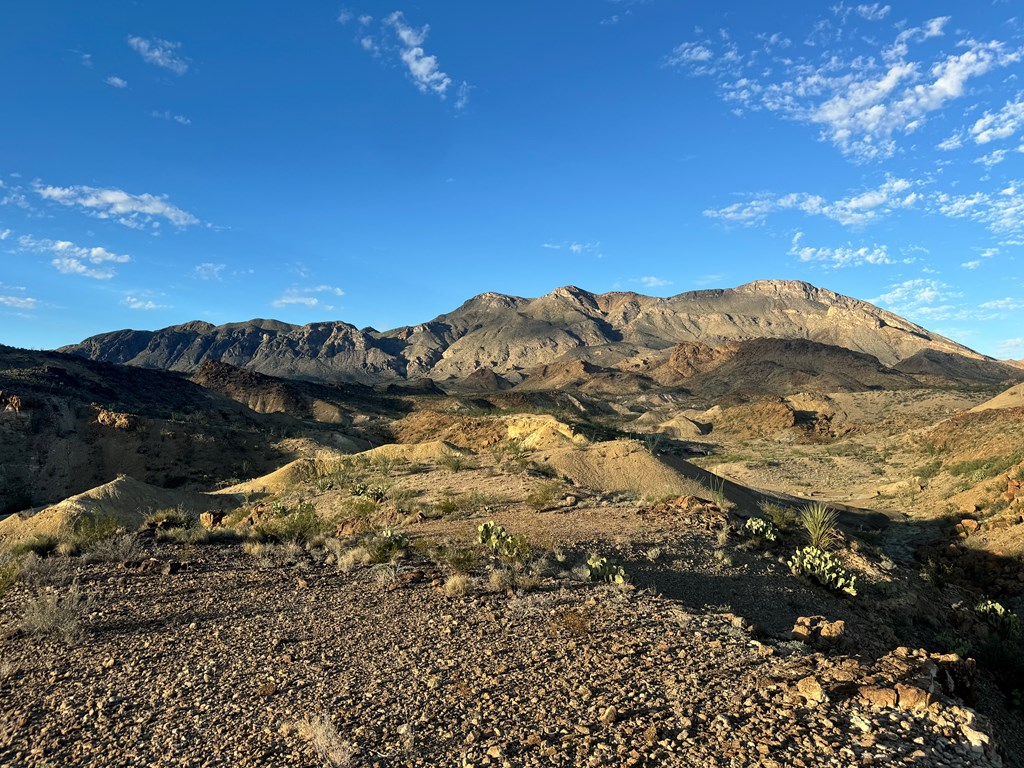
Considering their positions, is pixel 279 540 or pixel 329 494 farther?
pixel 329 494

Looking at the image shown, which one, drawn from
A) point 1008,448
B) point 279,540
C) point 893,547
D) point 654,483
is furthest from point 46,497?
point 1008,448

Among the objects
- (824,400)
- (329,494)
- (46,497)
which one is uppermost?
(824,400)

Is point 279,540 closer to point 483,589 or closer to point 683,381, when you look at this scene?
point 483,589

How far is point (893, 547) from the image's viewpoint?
64.5 ft

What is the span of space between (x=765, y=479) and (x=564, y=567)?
32.0 meters

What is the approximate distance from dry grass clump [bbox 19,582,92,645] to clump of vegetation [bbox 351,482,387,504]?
857 centimetres

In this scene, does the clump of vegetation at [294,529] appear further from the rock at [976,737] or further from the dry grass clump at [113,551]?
the rock at [976,737]

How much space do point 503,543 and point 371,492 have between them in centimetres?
787

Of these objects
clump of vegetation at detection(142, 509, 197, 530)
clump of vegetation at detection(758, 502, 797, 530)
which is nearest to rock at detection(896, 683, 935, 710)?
clump of vegetation at detection(758, 502, 797, 530)

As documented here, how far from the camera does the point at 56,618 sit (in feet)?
21.3

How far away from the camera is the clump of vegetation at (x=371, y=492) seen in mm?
15850

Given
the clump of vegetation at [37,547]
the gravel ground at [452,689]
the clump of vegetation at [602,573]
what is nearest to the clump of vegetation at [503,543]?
the clump of vegetation at [602,573]

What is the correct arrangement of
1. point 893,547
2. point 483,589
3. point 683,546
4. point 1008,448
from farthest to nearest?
point 1008,448 → point 893,547 → point 683,546 → point 483,589

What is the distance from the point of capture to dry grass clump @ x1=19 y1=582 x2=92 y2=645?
6.34 m
